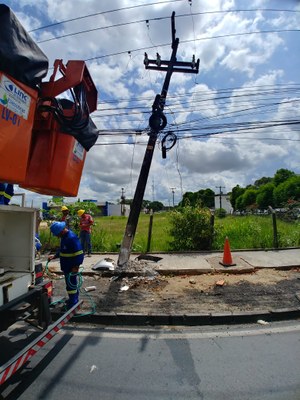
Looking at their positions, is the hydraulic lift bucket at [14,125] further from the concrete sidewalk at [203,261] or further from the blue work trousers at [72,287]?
the concrete sidewalk at [203,261]

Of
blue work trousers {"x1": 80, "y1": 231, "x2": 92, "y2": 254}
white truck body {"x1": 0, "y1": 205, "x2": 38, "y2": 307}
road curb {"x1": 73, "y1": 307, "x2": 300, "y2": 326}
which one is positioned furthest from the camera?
blue work trousers {"x1": 80, "y1": 231, "x2": 92, "y2": 254}

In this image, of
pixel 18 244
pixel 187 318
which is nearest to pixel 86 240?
pixel 187 318

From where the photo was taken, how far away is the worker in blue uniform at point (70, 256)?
5.13m

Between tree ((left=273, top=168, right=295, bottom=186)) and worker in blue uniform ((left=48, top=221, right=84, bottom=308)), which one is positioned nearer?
worker in blue uniform ((left=48, top=221, right=84, bottom=308))

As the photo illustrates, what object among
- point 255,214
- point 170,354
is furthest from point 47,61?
point 255,214

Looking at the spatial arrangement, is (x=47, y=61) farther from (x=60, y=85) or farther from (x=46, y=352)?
(x=46, y=352)

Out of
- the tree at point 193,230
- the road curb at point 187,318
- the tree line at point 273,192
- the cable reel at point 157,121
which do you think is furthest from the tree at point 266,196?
the road curb at point 187,318

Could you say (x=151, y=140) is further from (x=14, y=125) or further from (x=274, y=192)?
(x=274, y=192)

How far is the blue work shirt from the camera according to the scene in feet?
16.9

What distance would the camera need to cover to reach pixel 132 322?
5.32m

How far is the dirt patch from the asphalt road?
66 centimetres

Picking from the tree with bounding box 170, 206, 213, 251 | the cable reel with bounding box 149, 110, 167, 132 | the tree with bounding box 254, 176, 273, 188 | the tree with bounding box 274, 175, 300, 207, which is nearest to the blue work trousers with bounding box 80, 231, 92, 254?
the tree with bounding box 170, 206, 213, 251

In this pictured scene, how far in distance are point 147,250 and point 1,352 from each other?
7.33m

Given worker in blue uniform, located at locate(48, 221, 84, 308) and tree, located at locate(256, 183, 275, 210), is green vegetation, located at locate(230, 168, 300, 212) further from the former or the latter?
worker in blue uniform, located at locate(48, 221, 84, 308)
